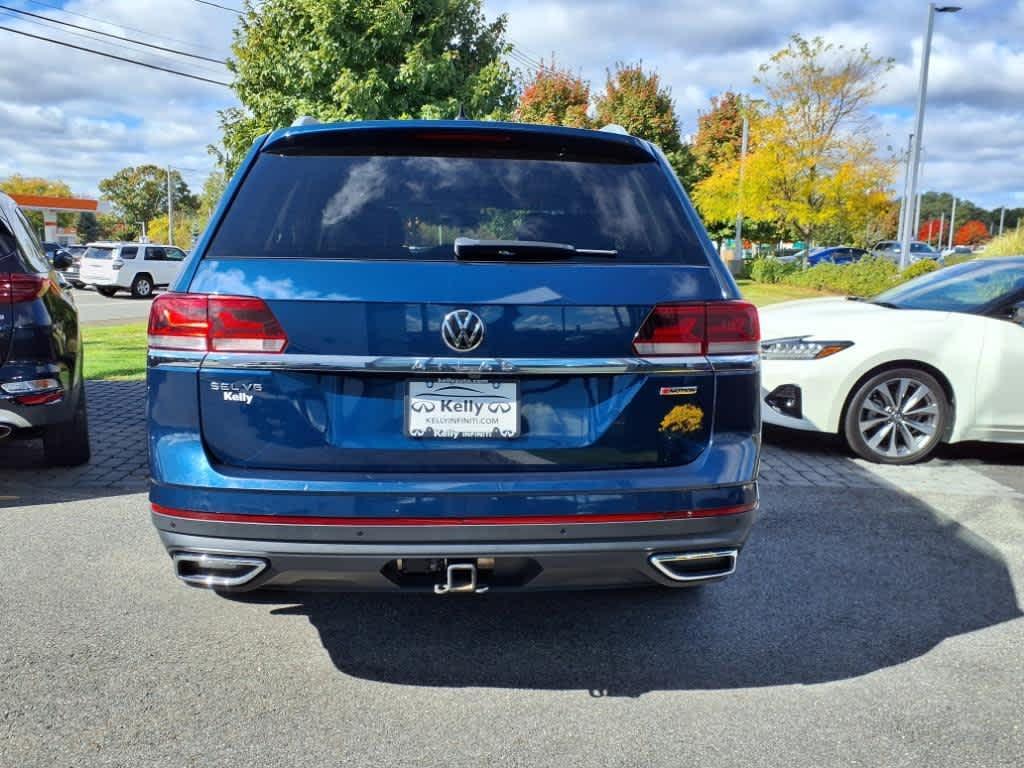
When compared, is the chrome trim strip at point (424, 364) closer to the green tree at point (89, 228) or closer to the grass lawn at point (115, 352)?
the grass lawn at point (115, 352)

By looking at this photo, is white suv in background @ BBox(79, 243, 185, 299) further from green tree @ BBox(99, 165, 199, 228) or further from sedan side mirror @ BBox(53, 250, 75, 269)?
green tree @ BBox(99, 165, 199, 228)

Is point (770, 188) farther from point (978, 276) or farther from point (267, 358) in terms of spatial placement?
point (267, 358)

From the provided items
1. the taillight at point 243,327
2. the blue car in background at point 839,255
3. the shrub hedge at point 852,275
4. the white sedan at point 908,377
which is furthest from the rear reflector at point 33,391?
the blue car in background at point 839,255

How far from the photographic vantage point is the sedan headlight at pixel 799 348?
6.42 metres

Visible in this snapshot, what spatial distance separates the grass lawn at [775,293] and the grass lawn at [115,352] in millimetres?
15590

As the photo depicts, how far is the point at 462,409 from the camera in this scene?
260 cm

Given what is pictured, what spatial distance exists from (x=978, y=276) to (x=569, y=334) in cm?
565

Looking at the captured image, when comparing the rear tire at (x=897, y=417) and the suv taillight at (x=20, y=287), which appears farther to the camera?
the rear tire at (x=897, y=417)

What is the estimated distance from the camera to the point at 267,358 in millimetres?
2582

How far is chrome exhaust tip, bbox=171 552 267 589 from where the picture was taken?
263 centimetres

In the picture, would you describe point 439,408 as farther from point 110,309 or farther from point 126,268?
point 126,268

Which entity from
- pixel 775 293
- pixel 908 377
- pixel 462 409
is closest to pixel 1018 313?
pixel 908 377

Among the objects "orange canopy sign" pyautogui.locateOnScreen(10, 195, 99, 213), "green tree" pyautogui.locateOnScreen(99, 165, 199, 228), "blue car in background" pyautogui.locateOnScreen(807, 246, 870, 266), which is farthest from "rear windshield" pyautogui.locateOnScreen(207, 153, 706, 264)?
"green tree" pyautogui.locateOnScreen(99, 165, 199, 228)

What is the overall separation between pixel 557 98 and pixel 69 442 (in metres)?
28.6
